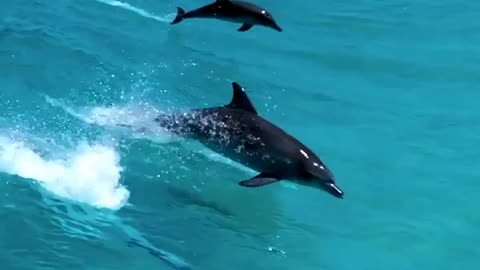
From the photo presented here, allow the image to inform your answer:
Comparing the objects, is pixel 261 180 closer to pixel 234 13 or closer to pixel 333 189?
pixel 333 189

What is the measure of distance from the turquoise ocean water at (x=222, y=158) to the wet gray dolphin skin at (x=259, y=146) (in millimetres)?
1301

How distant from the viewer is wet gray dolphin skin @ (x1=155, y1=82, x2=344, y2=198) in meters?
8.71

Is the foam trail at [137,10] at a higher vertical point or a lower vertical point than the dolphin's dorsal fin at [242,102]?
higher

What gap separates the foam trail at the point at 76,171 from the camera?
10.4 m

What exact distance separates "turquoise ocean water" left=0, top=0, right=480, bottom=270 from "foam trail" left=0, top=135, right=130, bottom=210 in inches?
1.0

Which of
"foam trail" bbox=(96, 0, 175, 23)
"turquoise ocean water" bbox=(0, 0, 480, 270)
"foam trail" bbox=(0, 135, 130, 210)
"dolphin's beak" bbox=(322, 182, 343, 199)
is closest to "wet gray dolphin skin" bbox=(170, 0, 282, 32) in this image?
"turquoise ocean water" bbox=(0, 0, 480, 270)

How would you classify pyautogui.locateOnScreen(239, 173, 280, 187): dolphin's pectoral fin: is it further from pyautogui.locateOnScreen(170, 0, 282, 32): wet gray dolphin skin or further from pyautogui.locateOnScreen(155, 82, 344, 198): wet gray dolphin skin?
pyautogui.locateOnScreen(170, 0, 282, 32): wet gray dolphin skin

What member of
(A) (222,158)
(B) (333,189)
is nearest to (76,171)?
(A) (222,158)

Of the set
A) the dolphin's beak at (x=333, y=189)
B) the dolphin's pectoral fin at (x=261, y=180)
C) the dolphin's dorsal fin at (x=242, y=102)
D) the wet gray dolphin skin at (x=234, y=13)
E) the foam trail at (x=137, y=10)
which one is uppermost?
the foam trail at (x=137, y=10)

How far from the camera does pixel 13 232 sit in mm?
9297

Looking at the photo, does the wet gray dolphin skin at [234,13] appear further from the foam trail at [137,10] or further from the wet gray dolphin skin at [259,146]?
the foam trail at [137,10]

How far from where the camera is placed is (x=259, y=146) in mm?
8875

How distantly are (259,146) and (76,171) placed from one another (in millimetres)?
2987

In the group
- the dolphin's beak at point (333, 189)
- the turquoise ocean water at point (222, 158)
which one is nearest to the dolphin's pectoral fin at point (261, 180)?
the dolphin's beak at point (333, 189)
